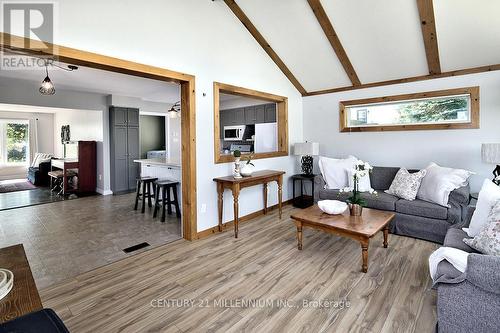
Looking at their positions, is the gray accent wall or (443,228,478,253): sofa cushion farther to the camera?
the gray accent wall

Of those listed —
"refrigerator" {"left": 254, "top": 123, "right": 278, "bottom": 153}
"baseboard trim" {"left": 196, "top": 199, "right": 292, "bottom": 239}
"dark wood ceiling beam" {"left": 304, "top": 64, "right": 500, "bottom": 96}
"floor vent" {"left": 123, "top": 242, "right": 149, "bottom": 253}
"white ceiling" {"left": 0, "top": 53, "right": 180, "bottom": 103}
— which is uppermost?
"white ceiling" {"left": 0, "top": 53, "right": 180, "bottom": 103}

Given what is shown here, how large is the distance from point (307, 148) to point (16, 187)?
7.79 m

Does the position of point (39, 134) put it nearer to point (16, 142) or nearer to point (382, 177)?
point (16, 142)

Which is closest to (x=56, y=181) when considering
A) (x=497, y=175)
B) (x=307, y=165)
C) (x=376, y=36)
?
(x=307, y=165)

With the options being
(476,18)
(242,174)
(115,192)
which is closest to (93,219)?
(115,192)

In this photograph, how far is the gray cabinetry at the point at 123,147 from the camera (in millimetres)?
6230

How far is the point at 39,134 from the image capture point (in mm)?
9023

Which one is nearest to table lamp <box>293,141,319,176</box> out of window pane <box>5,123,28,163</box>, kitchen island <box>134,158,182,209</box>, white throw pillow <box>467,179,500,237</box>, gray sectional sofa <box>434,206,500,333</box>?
kitchen island <box>134,158,182,209</box>

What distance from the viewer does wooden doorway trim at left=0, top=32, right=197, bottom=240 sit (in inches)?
83.5

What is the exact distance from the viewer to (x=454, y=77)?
149 inches

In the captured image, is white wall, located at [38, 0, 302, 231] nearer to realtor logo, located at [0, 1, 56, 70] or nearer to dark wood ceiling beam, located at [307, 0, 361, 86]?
realtor logo, located at [0, 1, 56, 70]

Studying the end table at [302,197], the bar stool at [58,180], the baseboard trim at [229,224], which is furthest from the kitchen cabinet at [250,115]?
the bar stool at [58,180]

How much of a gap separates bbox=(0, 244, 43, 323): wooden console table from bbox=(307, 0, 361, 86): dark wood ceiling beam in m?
3.85

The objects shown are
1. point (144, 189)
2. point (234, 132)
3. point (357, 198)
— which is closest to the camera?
point (357, 198)
